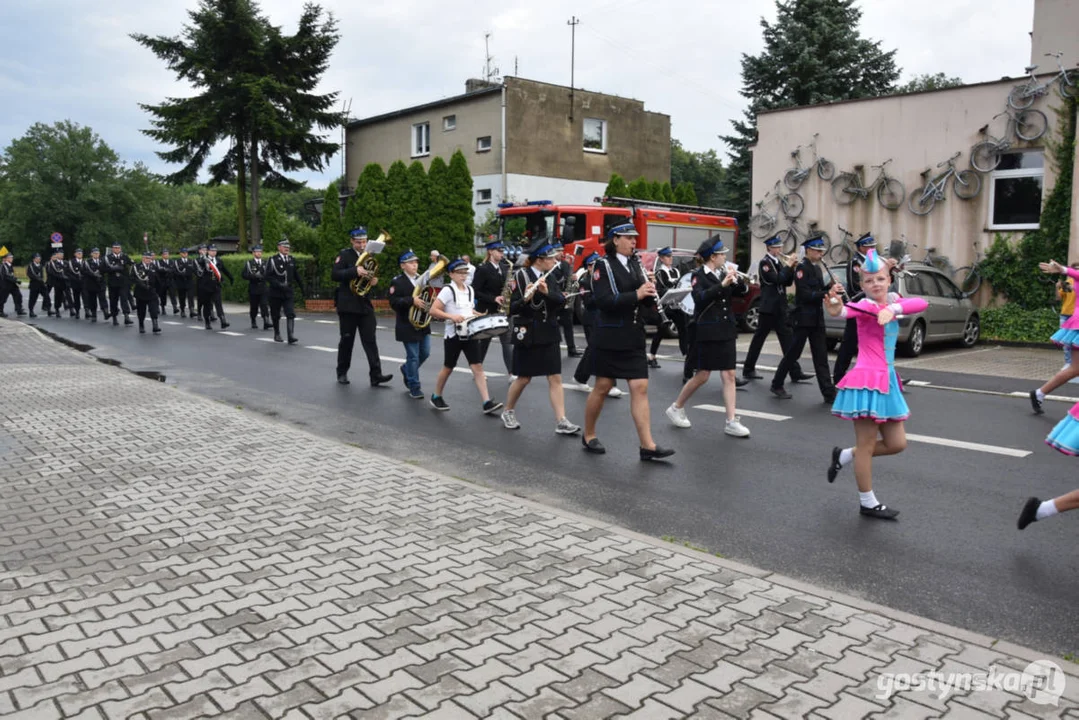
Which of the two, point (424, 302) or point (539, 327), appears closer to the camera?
point (539, 327)

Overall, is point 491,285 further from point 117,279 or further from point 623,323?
point 117,279

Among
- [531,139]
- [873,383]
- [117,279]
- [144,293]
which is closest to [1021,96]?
[873,383]

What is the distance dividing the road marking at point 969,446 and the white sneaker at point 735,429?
1.50 metres

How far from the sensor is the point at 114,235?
245ft

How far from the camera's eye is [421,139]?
37.6 meters

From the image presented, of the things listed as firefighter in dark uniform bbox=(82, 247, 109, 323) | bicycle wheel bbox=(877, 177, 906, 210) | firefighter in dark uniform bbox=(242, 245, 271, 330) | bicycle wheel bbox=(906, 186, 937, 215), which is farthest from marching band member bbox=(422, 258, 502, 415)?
firefighter in dark uniform bbox=(82, 247, 109, 323)

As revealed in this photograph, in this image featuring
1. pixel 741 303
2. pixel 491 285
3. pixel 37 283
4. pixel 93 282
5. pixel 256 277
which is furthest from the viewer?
pixel 37 283

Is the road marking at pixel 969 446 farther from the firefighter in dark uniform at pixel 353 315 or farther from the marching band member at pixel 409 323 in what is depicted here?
the firefighter in dark uniform at pixel 353 315

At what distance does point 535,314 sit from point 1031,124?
46.5ft

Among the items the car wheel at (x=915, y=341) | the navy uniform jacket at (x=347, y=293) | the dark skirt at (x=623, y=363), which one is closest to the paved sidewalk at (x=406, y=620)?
the dark skirt at (x=623, y=363)

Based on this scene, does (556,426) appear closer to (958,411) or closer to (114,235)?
(958,411)

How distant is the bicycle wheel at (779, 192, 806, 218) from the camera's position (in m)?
21.6

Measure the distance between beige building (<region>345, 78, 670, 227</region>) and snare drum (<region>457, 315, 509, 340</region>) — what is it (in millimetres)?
24802

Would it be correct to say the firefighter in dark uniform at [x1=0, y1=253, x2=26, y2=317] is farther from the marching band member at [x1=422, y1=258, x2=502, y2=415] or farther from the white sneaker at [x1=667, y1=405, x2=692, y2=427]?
the white sneaker at [x1=667, y1=405, x2=692, y2=427]
